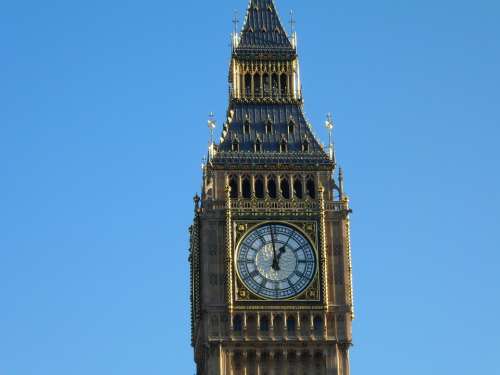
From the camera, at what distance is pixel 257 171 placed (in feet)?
304

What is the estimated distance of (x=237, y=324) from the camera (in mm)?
89312

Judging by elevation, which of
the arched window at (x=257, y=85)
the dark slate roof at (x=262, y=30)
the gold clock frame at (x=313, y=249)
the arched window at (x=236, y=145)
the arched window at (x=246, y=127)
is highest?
the dark slate roof at (x=262, y=30)

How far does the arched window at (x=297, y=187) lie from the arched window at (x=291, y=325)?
21.5 feet

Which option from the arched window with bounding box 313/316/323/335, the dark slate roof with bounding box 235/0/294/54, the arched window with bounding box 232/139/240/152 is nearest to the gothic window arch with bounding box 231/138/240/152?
the arched window with bounding box 232/139/240/152

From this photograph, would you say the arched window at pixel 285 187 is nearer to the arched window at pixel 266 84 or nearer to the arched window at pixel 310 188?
the arched window at pixel 310 188

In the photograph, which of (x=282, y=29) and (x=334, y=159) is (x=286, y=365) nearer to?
(x=334, y=159)

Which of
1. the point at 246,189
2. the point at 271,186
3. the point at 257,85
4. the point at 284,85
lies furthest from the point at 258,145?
the point at 284,85

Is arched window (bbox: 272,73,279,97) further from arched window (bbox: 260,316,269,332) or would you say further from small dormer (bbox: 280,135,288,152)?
arched window (bbox: 260,316,269,332)

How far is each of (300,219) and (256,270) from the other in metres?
3.48

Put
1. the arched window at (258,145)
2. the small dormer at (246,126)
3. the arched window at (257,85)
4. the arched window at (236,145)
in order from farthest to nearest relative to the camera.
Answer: the arched window at (257,85) → the small dormer at (246,126) → the arched window at (258,145) → the arched window at (236,145)

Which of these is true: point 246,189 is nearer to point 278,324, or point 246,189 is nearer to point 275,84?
point 275,84

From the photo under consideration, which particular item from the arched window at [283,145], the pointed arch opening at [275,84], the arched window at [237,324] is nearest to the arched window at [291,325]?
the arched window at [237,324]

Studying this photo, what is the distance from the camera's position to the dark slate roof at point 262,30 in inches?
3826

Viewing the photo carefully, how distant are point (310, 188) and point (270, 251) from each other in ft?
13.9
